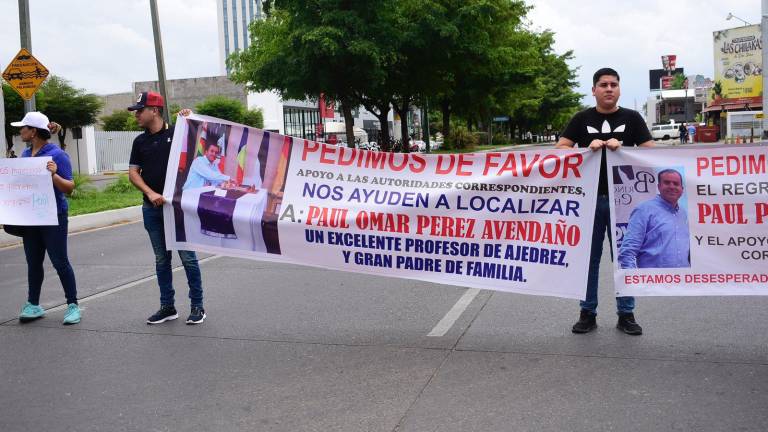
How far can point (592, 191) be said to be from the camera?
18.5ft

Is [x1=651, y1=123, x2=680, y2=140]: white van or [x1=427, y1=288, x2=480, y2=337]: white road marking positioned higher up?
[x1=651, y1=123, x2=680, y2=140]: white van

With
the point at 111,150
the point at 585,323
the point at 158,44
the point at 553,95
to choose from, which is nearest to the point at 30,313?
the point at 585,323

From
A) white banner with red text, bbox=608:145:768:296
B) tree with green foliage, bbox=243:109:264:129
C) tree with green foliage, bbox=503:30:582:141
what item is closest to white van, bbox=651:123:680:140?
tree with green foliage, bbox=503:30:582:141

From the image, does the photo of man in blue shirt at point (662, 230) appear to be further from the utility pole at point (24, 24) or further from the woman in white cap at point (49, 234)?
the utility pole at point (24, 24)

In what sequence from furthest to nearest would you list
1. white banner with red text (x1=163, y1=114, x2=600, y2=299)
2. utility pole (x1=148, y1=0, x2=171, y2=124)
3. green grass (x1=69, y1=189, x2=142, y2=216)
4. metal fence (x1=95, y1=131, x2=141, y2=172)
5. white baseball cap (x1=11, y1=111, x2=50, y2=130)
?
metal fence (x1=95, y1=131, x2=141, y2=172), utility pole (x1=148, y1=0, x2=171, y2=124), green grass (x1=69, y1=189, x2=142, y2=216), white baseball cap (x1=11, y1=111, x2=50, y2=130), white banner with red text (x1=163, y1=114, x2=600, y2=299)

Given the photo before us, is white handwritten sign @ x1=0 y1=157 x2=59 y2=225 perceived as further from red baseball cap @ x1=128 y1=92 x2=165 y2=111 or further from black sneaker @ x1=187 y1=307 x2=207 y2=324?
black sneaker @ x1=187 y1=307 x2=207 y2=324

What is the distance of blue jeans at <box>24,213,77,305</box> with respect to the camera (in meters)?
6.71

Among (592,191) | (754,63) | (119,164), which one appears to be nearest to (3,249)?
(592,191)

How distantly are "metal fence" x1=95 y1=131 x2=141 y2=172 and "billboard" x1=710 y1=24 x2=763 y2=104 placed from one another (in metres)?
52.6

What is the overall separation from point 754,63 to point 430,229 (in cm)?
7414

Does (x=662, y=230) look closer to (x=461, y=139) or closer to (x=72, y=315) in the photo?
(x=72, y=315)

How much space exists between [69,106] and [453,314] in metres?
41.3

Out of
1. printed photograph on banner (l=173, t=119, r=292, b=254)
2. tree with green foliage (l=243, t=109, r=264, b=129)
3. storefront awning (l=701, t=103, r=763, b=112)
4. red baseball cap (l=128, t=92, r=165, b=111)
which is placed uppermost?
tree with green foliage (l=243, t=109, r=264, b=129)

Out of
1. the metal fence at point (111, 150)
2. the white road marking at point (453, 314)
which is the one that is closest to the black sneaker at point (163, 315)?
the white road marking at point (453, 314)
